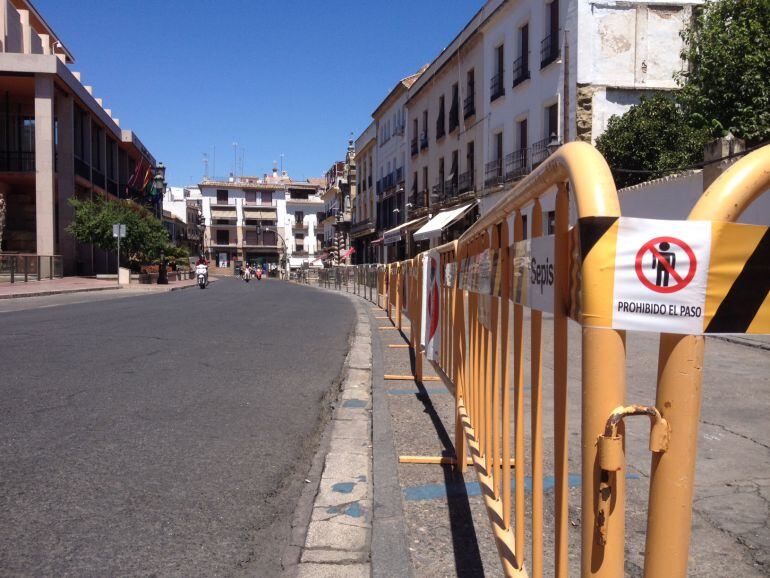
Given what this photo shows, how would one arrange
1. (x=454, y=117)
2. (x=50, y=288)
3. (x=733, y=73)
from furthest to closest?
(x=454, y=117), (x=50, y=288), (x=733, y=73)

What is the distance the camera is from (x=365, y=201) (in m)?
53.9

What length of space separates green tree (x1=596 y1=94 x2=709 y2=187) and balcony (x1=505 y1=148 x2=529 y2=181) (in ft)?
14.3

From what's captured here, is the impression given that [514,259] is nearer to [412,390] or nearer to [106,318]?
[412,390]

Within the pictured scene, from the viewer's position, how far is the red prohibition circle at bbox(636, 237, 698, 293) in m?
1.31

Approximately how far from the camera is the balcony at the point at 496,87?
25.0 metres

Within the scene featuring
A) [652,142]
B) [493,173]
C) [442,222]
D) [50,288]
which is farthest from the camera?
[442,222]

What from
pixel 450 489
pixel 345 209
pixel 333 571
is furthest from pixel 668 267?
pixel 345 209

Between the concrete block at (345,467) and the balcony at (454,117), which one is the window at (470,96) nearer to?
the balcony at (454,117)

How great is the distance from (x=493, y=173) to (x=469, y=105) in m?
4.59

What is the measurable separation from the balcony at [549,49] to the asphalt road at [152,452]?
609 inches

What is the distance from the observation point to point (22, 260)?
26906mm

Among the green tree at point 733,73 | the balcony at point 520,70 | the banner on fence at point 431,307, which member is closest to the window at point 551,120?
the balcony at point 520,70

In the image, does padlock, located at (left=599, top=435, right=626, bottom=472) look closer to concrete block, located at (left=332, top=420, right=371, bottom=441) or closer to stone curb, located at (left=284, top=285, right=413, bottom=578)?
stone curb, located at (left=284, top=285, right=413, bottom=578)

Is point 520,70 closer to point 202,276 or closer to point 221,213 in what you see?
point 202,276
